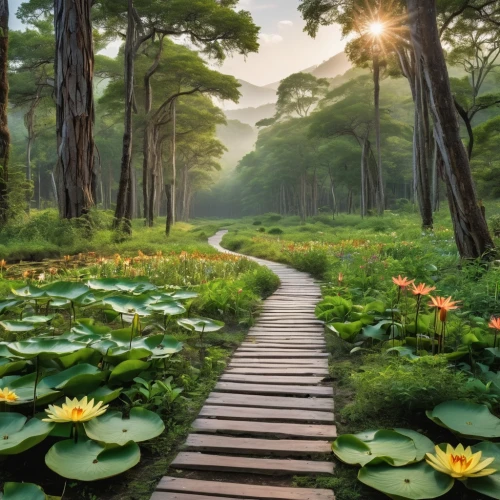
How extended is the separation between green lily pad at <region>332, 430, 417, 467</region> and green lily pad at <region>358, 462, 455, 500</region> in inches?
1.4

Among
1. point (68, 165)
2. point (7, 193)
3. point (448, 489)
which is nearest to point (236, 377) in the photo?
point (448, 489)

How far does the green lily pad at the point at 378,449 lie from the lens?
2.00 metres

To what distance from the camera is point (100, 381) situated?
260 centimetres

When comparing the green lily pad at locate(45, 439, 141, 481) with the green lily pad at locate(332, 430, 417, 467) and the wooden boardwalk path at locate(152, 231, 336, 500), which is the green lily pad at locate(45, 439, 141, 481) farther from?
the green lily pad at locate(332, 430, 417, 467)

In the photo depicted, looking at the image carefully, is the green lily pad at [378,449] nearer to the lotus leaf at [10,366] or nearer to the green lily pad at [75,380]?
the green lily pad at [75,380]

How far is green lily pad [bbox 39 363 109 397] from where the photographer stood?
2.42 meters

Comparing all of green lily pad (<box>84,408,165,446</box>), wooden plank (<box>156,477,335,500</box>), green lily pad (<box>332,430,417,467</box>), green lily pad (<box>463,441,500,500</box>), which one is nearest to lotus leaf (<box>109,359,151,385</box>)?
green lily pad (<box>84,408,165,446</box>)

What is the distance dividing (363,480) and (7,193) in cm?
1090

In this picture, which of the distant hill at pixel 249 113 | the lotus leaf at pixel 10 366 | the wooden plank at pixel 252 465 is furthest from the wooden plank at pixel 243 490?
the distant hill at pixel 249 113

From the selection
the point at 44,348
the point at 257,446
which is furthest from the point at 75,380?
the point at 257,446

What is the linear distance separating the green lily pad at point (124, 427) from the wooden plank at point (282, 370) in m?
1.24

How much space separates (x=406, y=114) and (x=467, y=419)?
49.3 metres

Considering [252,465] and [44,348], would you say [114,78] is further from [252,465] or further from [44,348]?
[252,465]

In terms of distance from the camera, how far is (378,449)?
84.4 inches
